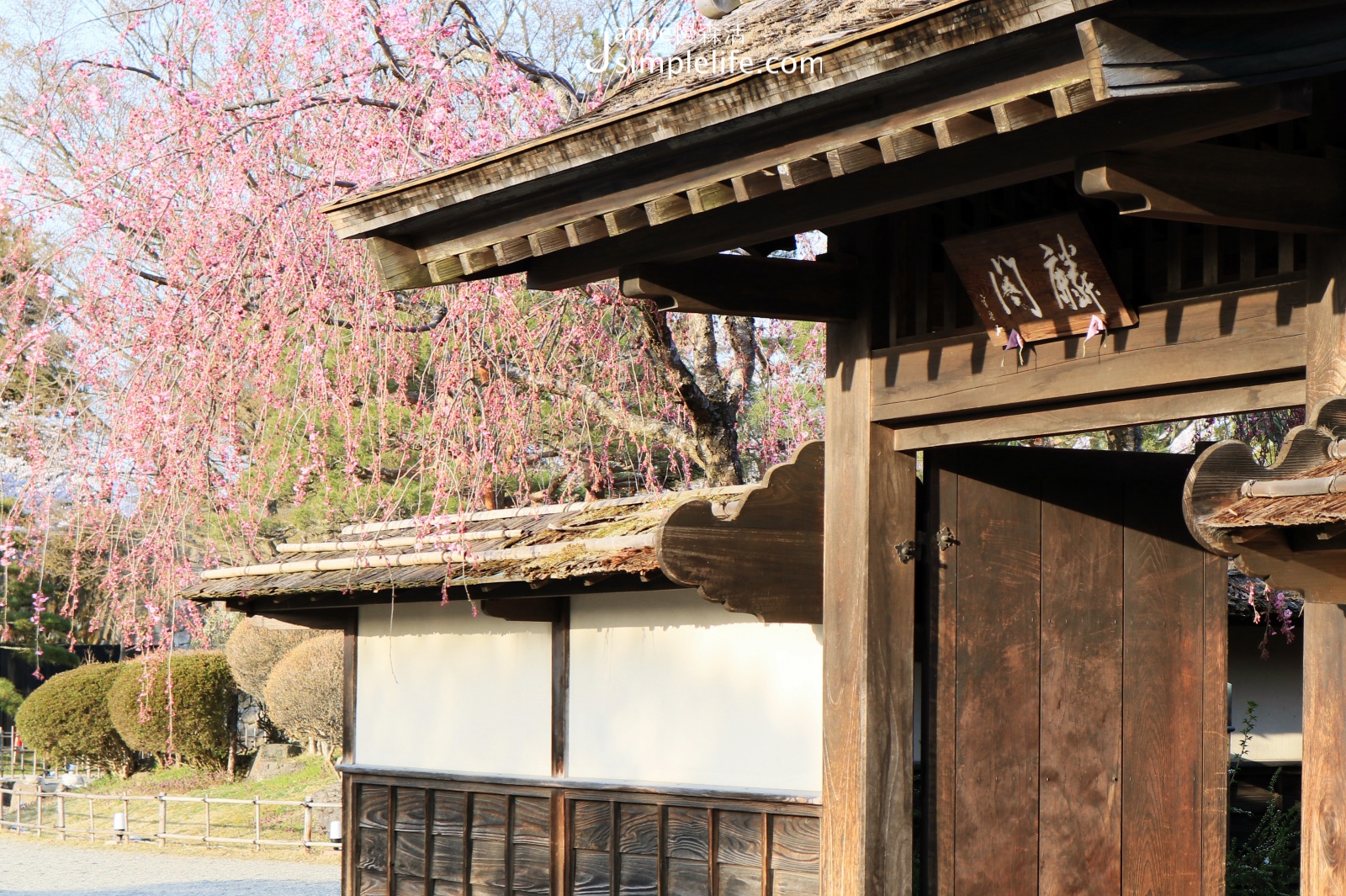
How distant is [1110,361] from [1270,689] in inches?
229

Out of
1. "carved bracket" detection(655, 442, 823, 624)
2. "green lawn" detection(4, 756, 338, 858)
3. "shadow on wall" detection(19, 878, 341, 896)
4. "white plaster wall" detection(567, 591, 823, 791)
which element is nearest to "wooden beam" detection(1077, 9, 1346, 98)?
"carved bracket" detection(655, 442, 823, 624)

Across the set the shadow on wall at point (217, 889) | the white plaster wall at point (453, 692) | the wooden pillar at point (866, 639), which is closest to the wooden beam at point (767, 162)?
the wooden pillar at point (866, 639)

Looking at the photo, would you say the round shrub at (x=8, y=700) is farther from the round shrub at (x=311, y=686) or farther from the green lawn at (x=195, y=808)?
the round shrub at (x=311, y=686)

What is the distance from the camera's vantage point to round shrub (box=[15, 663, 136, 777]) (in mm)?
24109

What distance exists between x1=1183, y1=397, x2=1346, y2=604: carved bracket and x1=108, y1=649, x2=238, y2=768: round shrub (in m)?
21.3

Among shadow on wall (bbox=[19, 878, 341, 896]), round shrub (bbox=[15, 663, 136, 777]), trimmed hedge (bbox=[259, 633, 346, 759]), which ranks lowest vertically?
shadow on wall (bbox=[19, 878, 341, 896])

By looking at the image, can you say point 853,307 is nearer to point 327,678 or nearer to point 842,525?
point 842,525

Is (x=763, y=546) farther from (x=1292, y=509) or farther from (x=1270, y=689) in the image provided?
(x=1270, y=689)

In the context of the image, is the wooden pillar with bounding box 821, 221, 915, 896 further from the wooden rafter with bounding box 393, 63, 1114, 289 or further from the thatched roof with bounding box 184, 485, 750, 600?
the thatched roof with bounding box 184, 485, 750, 600

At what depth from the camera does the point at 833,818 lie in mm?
4527

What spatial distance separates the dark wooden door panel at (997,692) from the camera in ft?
14.7

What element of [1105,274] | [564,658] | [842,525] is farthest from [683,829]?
[1105,274]

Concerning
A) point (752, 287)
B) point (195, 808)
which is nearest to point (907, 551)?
point (752, 287)

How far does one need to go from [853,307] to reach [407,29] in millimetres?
3876
